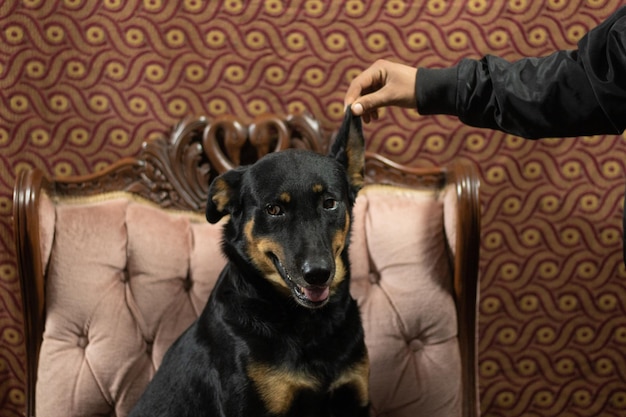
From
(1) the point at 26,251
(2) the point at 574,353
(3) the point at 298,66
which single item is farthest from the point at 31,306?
(2) the point at 574,353

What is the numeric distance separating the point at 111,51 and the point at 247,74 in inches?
17.0

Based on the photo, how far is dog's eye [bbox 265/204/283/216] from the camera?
4.61 feet

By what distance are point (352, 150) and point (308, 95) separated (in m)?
0.65

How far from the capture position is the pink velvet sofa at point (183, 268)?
74.6 inches

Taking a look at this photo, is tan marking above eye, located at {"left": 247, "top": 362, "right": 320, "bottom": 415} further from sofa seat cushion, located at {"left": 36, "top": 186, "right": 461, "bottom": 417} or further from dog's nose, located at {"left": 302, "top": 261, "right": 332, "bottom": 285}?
sofa seat cushion, located at {"left": 36, "top": 186, "right": 461, "bottom": 417}

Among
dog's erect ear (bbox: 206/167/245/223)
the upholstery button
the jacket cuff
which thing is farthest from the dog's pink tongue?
the upholstery button

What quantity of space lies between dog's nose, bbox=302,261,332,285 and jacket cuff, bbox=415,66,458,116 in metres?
0.51

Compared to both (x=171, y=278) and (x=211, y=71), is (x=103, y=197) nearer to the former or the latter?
(x=171, y=278)

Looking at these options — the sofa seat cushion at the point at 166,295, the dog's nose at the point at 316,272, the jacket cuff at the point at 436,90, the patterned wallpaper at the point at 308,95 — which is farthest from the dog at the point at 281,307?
the patterned wallpaper at the point at 308,95

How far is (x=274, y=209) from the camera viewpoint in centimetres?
141

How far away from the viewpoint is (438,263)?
1.99 m

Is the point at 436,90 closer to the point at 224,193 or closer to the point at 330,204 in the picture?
the point at 330,204

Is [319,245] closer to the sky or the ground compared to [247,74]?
closer to the ground

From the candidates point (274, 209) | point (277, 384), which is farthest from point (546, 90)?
point (277, 384)
